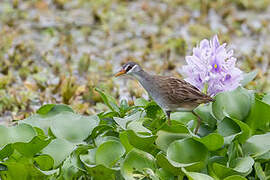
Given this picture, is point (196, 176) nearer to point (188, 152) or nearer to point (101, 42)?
point (188, 152)

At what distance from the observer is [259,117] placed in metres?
3.18

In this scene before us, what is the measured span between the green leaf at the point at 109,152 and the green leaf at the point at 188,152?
246mm

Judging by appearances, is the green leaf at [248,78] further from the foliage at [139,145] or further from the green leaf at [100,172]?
the green leaf at [100,172]

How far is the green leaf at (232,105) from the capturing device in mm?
3211

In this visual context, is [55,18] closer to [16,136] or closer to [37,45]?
[37,45]

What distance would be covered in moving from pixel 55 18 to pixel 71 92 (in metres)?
1.94

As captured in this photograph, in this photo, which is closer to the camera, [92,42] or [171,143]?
[171,143]

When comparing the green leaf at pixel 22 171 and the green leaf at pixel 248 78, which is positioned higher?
the green leaf at pixel 248 78

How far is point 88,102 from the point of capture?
180 inches

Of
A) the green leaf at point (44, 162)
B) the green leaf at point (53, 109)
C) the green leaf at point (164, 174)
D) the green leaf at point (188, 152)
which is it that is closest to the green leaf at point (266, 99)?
the green leaf at point (188, 152)

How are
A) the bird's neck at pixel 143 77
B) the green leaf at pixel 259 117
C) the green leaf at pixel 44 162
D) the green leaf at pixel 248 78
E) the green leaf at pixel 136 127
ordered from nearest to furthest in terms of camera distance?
1. the green leaf at pixel 44 162
2. the green leaf at pixel 136 127
3. the green leaf at pixel 259 117
4. the bird's neck at pixel 143 77
5. the green leaf at pixel 248 78

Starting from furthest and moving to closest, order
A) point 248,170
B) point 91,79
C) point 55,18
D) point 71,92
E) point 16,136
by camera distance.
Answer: point 55,18
point 91,79
point 71,92
point 16,136
point 248,170

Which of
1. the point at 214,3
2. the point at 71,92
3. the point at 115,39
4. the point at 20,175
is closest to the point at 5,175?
the point at 20,175

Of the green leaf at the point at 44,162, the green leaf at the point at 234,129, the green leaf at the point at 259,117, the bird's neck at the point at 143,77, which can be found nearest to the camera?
the green leaf at the point at 44,162
